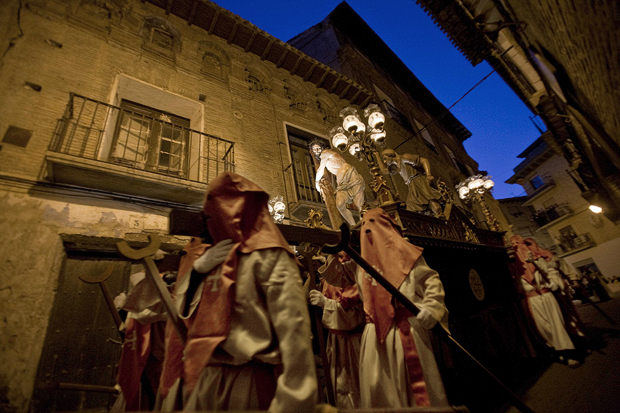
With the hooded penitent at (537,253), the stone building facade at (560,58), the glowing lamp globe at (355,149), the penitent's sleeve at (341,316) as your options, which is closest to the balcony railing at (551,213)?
the stone building facade at (560,58)

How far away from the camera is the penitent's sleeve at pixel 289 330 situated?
47.1 inches

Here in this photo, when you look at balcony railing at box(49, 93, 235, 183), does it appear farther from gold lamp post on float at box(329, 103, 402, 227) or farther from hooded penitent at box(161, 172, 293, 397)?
hooded penitent at box(161, 172, 293, 397)

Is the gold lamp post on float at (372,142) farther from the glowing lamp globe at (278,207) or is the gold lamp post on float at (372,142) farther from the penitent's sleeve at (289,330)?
the penitent's sleeve at (289,330)

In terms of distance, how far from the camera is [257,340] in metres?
1.44

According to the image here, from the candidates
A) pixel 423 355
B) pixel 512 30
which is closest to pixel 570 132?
pixel 512 30

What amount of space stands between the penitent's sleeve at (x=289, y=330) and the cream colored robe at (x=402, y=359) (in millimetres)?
1427

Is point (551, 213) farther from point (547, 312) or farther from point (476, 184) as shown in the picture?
point (547, 312)

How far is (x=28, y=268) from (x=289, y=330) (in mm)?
4908

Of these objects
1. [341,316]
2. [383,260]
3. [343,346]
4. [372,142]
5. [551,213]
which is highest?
[551,213]

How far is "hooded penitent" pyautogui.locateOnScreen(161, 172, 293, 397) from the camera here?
136cm

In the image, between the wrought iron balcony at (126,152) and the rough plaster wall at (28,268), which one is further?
the wrought iron balcony at (126,152)

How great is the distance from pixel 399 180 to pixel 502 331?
25.4 feet

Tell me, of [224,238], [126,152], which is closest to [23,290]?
[126,152]

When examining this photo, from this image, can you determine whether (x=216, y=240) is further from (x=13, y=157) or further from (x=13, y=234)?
(x=13, y=157)
